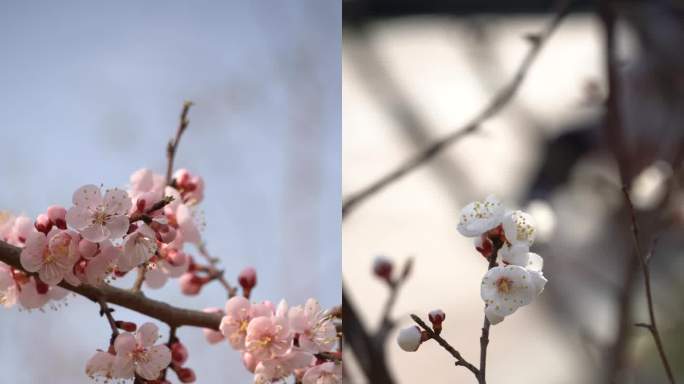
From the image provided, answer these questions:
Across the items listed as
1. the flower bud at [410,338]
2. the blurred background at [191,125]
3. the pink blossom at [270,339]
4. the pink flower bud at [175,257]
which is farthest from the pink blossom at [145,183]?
the blurred background at [191,125]

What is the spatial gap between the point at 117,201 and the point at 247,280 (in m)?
0.18

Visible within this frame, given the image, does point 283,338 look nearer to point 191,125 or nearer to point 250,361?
point 250,361

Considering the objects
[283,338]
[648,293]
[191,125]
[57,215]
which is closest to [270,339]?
[283,338]

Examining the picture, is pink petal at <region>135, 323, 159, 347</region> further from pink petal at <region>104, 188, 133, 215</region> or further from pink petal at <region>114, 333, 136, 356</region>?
pink petal at <region>104, 188, 133, 215</region>

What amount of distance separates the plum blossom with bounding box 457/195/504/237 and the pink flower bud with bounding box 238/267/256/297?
278 mm

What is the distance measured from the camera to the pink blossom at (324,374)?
27.5 inches

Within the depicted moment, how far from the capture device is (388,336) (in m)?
0.70

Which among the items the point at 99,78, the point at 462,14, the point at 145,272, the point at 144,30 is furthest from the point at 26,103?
the point at 462,14

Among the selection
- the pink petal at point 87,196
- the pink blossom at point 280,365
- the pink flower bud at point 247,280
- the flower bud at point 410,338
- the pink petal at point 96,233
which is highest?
the pink petal at point 87,196

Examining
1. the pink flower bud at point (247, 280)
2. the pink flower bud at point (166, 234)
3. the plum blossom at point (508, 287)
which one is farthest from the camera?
the pink flower bud at point (247, 280)

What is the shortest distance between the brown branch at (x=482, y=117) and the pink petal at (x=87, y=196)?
0.76ft

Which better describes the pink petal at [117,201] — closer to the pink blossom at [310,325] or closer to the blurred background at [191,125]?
the pink blossom at [310,325]

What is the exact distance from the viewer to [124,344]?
0.67 metres

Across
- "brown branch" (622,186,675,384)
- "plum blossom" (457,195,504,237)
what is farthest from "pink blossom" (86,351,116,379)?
"brown branch" (622,186,675,384)
